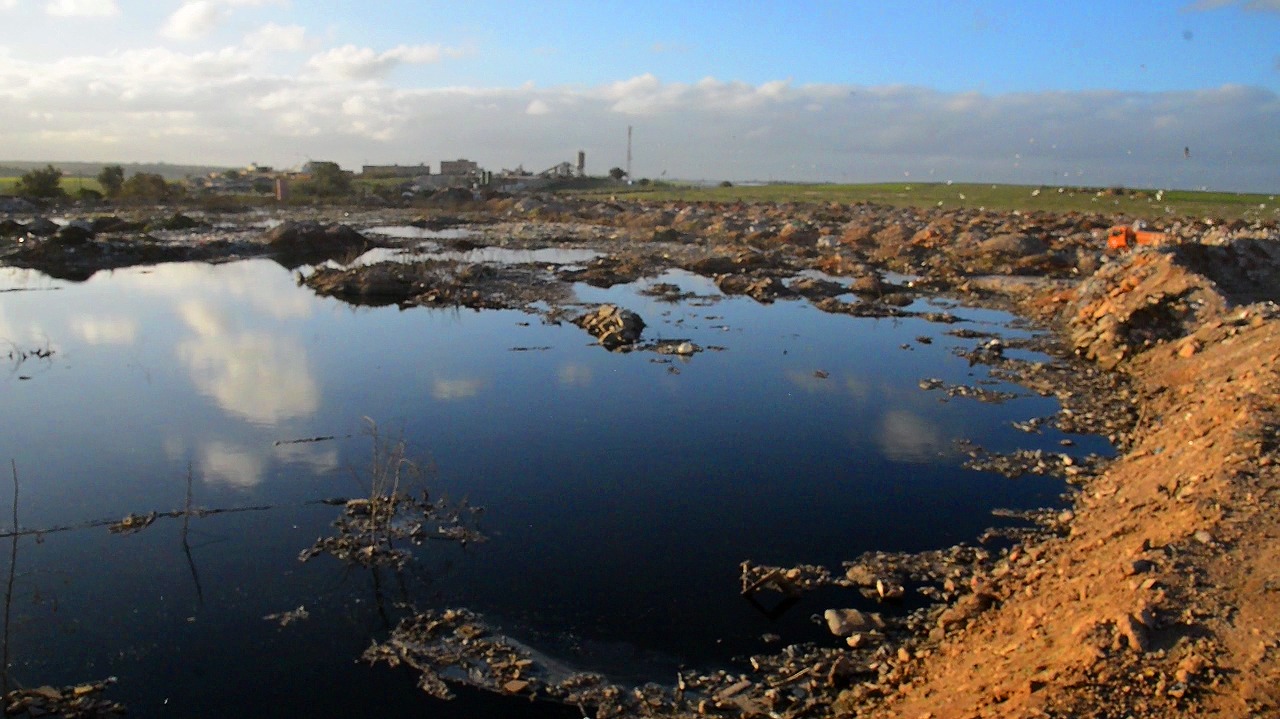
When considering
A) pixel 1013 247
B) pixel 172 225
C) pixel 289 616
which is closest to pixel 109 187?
pixel 172 225

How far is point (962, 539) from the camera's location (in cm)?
773

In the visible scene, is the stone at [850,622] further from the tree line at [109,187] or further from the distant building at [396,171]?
the distant building at [396,171]

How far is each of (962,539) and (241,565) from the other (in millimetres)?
6243

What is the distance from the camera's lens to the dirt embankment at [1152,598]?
411 centimetres

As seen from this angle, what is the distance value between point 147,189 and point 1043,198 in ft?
183

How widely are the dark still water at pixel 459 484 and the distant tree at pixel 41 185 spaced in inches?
1484

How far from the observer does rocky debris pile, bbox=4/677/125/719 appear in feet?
17.0

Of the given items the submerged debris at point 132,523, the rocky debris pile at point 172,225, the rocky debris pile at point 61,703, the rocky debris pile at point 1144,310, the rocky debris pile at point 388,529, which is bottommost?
the rocky debris pile at point 61,703

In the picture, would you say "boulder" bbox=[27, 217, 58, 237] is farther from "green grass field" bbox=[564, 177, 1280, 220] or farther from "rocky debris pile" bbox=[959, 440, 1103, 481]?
"green grass field" bbox=[564, 177, 1280, 220]

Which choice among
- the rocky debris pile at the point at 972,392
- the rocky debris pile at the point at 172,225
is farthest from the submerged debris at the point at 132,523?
the rocky debris pile at the point at 172,225

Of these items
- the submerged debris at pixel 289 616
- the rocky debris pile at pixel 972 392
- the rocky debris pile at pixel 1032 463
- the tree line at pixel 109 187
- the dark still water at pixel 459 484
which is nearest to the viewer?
the dark still water at pixel 459 484

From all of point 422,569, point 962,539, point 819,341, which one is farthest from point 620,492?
point 819,341

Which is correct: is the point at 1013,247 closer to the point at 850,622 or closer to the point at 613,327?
the point at 613,327

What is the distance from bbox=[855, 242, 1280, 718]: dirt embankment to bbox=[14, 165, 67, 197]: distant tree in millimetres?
54779
